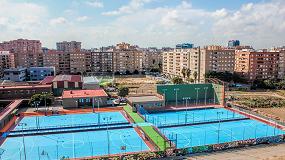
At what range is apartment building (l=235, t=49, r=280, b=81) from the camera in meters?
69.2

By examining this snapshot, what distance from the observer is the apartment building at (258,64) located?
2724 inches

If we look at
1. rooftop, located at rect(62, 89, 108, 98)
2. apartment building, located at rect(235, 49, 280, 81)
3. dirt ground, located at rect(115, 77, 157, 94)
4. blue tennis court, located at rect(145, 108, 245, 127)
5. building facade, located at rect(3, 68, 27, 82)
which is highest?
apartment building, located at rect(235, 49, 280, 81)

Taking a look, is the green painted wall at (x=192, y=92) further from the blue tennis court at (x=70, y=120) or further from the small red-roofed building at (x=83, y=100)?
the blue tennis court at (x=70, y=120)

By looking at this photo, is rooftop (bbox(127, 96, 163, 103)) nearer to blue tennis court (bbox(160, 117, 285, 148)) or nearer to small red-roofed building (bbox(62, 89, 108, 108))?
small red-roofed building (bbox(62, 89, 108, 108))

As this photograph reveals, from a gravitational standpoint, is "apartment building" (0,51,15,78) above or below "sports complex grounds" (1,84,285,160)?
above

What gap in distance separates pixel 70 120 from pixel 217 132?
1640 centimetres

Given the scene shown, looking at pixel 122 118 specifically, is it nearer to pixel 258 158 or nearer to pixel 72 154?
pixel 72 154

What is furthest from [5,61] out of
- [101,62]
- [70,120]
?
[70,120]

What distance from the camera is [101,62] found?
90.6 meters

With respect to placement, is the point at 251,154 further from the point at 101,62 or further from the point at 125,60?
the point at 101,62

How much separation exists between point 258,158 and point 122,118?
16.5 metres

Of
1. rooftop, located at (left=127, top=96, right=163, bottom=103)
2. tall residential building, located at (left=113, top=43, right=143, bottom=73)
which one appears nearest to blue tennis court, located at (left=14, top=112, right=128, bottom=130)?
rooftop, located at (left=127, top=96, right=163, bottom=103)

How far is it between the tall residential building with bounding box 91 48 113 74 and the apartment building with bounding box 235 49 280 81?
39.2 meters

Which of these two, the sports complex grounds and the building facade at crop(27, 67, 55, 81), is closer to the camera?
the sports complex grounds
